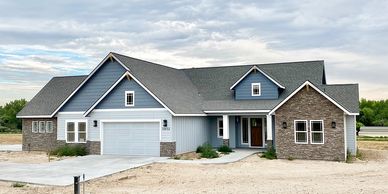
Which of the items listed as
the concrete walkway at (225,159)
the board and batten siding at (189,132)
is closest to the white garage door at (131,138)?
the board and batten siding at (189,132)

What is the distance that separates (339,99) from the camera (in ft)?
82.4

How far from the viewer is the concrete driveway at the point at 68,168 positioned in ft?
55.9

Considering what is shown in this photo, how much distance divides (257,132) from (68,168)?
44.1 ft

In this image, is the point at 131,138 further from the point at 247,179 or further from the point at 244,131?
the point at 247,179

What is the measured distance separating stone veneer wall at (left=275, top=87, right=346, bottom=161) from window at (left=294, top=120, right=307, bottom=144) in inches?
6.9

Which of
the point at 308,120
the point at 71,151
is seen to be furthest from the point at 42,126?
the point at 308,120

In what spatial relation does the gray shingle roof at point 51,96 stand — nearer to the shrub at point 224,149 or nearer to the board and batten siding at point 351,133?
the shrub at point 224,149

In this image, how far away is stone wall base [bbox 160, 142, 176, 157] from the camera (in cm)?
2450

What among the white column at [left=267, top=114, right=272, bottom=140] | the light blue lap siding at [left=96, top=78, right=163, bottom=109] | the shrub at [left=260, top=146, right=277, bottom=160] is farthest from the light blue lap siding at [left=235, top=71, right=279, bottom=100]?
the light blue lap siding at [left=96, top=78, right=163, bottom=109]

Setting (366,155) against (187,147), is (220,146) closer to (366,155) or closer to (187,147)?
(187,147)

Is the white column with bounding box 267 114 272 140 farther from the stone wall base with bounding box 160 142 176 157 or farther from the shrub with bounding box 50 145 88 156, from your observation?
the shrub with bounding box 50 145 88 156

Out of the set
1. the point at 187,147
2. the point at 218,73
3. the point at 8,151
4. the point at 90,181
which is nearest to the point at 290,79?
the point at 218,73

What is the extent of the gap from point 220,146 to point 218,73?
7080 mm

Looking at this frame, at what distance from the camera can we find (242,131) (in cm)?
2933
